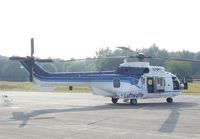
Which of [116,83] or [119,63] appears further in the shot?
[119,63]

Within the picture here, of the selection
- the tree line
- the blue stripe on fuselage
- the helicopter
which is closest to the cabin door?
the helicopter

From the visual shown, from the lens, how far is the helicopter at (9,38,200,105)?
27.1 metres

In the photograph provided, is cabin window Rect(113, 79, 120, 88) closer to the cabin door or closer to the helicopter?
the helicopter

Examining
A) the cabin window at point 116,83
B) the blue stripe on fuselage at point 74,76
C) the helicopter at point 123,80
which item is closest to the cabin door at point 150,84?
the helicopter at point 123,80

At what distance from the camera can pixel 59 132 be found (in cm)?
1405

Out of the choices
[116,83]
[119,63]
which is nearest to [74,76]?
[116,83]

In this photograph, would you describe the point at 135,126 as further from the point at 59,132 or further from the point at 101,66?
the point at 101,66

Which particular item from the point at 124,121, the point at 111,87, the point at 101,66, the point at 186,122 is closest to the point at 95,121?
the point at 124,121

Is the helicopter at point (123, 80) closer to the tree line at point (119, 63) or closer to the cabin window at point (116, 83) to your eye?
the cabin window at point (116, 83)

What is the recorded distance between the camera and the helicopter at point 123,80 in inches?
1065

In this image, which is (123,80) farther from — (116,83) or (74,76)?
(74,76)

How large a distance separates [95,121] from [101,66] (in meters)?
110

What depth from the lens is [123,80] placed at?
27188 mm

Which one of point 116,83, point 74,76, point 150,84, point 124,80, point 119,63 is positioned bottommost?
point 150,84
